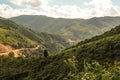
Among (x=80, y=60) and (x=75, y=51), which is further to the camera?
(x=75, y=51)

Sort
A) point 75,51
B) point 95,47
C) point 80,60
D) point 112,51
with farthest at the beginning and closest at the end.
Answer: point 75,51 < point 95,47 < point 80,60 < point 112,51

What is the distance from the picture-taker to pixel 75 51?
12538 centimetres

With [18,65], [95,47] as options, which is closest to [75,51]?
[95,47]

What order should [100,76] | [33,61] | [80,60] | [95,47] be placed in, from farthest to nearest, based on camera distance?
[33,61], [95,47], [80,60], [100,76]

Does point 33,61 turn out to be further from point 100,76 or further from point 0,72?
point 100,76

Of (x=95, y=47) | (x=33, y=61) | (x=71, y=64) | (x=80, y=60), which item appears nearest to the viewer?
(x=71, y=64)

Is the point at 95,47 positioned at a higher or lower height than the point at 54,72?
higher

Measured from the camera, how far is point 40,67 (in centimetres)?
13088

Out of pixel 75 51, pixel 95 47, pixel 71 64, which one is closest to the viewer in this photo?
pixel 71 64

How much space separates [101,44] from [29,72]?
37.3 m

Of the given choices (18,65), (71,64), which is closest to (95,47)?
(18,65)

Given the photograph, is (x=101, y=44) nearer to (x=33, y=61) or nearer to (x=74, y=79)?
(x=33, y=61)

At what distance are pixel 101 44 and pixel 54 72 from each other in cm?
2293

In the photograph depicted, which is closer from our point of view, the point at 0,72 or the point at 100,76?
the point at 100,76
